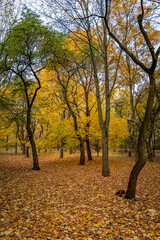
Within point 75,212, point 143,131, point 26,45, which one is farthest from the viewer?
point 26,45

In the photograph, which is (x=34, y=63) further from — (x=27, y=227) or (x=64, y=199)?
(x=27, y=227)

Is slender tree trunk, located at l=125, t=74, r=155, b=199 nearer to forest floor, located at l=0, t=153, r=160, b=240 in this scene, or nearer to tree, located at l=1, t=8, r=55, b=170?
forest floor, located at l=0, t=153, r=160, b=240

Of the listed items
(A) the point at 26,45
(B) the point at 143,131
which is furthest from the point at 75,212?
(A) the point at 26,45

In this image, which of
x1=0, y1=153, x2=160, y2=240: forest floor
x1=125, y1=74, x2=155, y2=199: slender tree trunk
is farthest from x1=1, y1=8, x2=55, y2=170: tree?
x1=125, y1=74, x2=155, y2=199: slender tree trunk

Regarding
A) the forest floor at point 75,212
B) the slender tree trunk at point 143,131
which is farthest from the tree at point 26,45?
the slender tree trunk at point 143,131

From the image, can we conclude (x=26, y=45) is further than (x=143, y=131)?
Yes

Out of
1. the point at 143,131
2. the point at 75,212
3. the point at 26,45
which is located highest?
the point at 26,45

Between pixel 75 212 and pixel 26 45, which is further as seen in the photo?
pixel 26 45

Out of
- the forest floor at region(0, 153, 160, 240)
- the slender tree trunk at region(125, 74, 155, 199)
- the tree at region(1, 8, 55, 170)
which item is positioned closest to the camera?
the forest floor at region(0, 153, 160, 240)

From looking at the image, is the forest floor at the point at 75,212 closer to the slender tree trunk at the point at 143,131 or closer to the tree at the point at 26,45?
the slender tree trunk at the point at 143,131

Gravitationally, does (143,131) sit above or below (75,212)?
above

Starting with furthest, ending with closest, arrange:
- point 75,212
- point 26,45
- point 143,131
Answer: point 26,45, point 143,131, point 75,212

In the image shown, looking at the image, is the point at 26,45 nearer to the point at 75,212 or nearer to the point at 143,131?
the point at 143,131

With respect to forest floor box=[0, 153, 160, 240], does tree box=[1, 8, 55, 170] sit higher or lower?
higher
